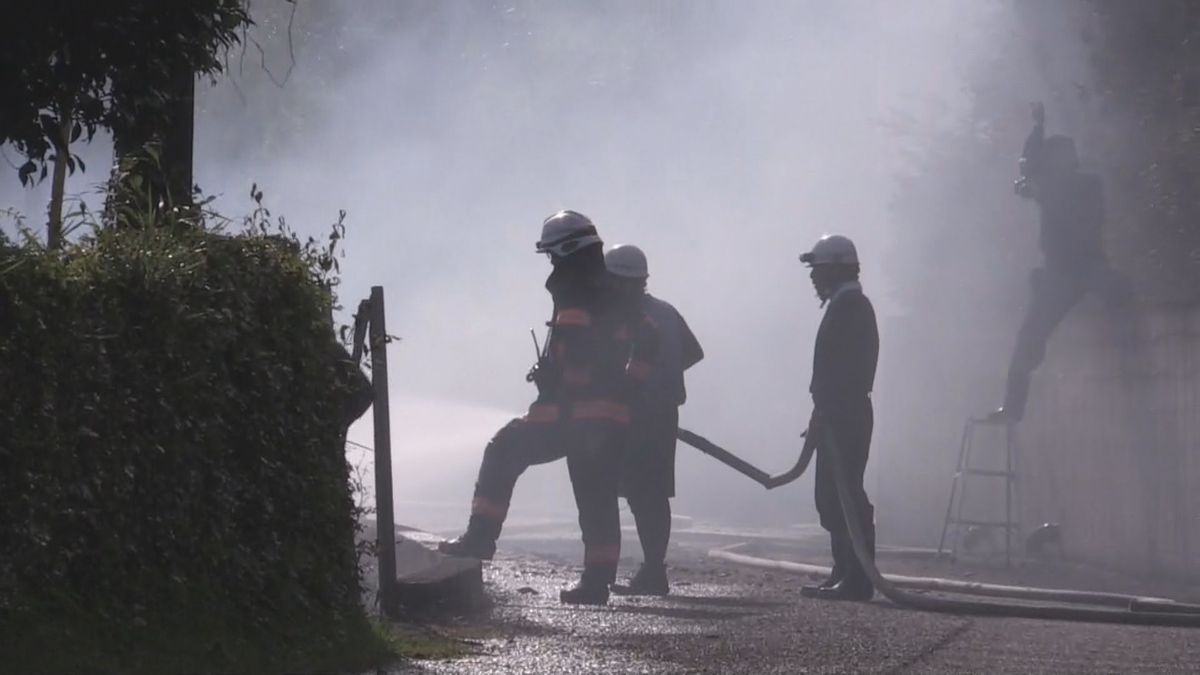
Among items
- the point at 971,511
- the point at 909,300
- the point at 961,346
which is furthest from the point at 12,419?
the point at 909,300

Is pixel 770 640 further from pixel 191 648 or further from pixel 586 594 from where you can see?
pixel 191 648

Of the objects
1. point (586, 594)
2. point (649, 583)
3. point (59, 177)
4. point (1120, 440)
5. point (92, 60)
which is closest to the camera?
point (92, 60)

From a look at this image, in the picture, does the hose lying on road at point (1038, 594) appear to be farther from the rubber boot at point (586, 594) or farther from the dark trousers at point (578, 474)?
the rubber boot at point (586, 594)

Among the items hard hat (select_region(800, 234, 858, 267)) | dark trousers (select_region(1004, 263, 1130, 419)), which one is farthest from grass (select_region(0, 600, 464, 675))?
dark trousers (select_region(1004, 263, 1130, 419))

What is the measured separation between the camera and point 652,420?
32.4 ft

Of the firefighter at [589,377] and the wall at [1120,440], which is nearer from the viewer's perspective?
the firefighter at [589,377]

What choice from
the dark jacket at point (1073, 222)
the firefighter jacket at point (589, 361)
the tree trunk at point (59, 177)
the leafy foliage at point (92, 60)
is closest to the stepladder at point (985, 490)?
the dark jacket at point (1073, 222)

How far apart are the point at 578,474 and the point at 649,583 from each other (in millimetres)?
721

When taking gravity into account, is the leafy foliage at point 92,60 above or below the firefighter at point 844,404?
above

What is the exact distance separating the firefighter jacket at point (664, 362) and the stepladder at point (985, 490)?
3652 mm

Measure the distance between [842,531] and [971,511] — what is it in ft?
17.2

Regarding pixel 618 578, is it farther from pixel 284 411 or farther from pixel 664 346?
pixel 284 411

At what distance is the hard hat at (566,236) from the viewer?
30.3ft

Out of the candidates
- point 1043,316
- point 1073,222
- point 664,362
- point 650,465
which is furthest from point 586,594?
point 1073,222
